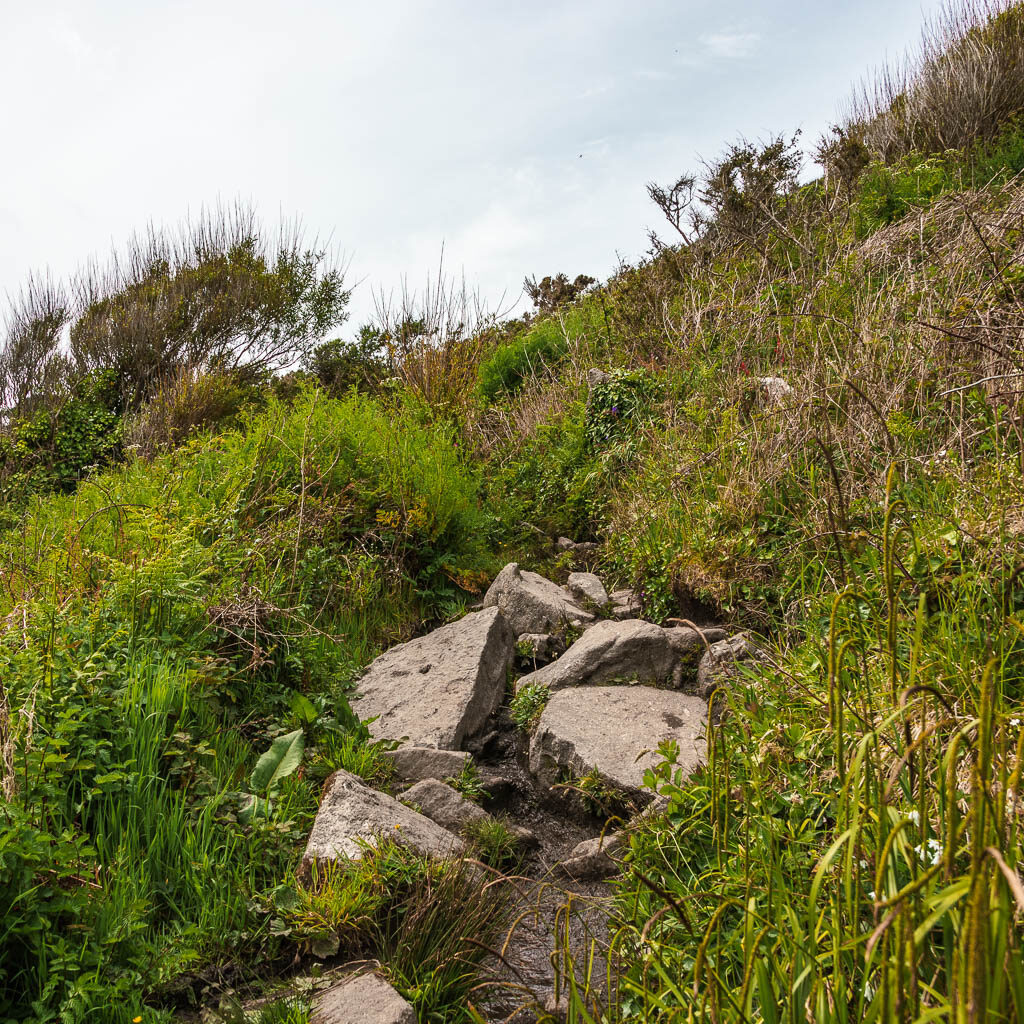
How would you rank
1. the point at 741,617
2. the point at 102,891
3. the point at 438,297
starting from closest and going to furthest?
the point at 102,891 → the point at 741,617 → the point at 438,297

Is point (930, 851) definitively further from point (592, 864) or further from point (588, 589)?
point (588, 589)

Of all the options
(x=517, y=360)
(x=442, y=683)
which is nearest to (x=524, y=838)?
(x=442, y=683)

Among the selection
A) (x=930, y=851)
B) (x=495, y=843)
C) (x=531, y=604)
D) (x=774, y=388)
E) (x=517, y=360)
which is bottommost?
(x=495, y=843)

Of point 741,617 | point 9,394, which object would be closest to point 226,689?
point 741,617

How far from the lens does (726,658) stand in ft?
13.1

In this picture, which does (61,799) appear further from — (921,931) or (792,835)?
(921,931)

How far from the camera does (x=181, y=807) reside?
2650 mm

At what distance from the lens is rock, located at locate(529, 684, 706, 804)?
11.3 feet

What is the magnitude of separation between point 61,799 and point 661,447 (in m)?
4.89

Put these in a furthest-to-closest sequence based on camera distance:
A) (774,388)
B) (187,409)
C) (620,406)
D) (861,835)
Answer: (187,409)
(620,406)
(774,388)
(861,835)

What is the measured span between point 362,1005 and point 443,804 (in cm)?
130

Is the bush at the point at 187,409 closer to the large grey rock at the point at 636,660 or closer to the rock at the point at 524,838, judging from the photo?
the large grey rock at the point at 636,660

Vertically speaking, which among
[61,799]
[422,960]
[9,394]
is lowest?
[422,960]

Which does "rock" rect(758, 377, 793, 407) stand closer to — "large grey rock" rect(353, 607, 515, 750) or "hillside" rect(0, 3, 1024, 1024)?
"hillside" rect(0, 3, 1024, 1024)
